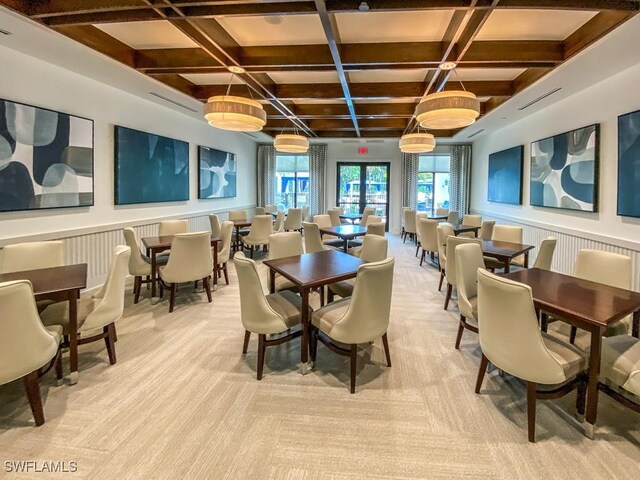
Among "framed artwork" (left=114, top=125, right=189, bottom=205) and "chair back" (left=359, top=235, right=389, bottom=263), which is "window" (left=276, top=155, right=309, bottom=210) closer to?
"framed artwork" (left=114, top=125, right=189, bottom=205)

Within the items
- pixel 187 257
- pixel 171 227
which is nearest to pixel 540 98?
pixel 187 257

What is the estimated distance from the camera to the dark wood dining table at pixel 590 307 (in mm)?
1844

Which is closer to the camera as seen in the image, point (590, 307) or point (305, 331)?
point (590, 307)

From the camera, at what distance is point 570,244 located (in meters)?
4.73

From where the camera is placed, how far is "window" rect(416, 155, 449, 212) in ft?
33.6

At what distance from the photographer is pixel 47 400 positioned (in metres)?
2.23

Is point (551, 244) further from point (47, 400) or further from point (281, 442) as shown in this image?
point (47, 400)

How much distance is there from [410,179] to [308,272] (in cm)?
818

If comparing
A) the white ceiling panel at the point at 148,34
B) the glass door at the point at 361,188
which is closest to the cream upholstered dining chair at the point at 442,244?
the white ceiling panel at the point at 148,34

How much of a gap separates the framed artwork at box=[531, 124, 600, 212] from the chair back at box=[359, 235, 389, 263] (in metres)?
2.97

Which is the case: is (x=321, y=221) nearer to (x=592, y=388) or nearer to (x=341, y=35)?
(x=341, y=35)

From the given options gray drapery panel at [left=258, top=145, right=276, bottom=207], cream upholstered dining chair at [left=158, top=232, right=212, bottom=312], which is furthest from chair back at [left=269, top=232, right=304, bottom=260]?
gray drapery panel at [left=258, top=145, right=276, bottom=207]

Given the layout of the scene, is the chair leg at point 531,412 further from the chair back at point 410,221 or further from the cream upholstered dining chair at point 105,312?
the chair back at point 410,221

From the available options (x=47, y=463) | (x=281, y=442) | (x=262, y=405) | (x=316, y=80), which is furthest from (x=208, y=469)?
(x=316, y=80)
